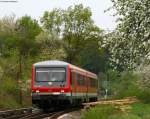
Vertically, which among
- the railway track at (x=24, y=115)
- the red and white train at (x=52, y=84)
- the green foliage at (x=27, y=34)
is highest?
A: the green foliage at (x=27, y=34)

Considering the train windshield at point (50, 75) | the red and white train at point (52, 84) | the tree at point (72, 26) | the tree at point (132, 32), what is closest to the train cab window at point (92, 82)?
the red and white train at point (52, 84)

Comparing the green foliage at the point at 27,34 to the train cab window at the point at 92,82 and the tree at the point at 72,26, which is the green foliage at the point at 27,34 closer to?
the tree at the point at 72,26

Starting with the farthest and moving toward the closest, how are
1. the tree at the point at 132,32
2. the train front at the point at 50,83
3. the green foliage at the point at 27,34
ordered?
1. the green foliage at the point at 27,34
2. the train front at the point at 50,83
3. the tree at the point at 132,32

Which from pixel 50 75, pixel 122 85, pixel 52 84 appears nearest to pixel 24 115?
pixel 52 84

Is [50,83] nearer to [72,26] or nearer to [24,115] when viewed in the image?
[24,115]

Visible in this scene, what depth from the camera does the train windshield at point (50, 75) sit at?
3744 centimetres

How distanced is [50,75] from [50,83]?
1.82 ft

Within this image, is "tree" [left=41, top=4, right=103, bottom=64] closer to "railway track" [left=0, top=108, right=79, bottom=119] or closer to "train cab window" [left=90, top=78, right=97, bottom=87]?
"train cab window" [left=90, top=78, right=97, bottom=87]

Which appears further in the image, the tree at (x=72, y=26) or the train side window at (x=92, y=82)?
the tree at (x=72, y=26)

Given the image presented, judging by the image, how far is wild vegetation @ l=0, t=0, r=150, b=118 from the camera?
28422 millimetres

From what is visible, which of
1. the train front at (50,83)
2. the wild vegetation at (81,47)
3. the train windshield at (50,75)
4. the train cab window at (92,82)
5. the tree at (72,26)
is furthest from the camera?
the tree at (72,26)

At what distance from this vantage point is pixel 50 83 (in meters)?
37.2

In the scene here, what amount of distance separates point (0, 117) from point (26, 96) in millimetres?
24276

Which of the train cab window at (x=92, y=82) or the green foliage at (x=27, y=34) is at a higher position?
the green foliage at (x=27, y=34)
